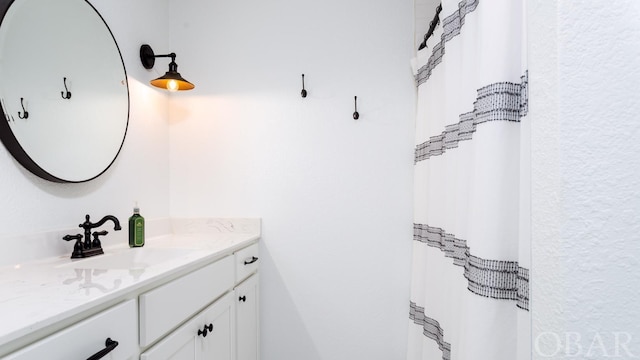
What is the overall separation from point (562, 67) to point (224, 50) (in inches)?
73.5

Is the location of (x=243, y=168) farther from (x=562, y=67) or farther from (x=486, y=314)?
(x=562, y=67)

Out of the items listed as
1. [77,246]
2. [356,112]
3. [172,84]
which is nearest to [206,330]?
[77,246]

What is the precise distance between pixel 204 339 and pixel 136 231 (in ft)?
2.13

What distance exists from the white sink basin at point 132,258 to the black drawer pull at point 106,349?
1.56 ft

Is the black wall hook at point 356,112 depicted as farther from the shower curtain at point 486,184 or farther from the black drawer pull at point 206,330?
the black drawer pull at point 206,330

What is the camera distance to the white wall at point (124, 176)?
1.15 meters


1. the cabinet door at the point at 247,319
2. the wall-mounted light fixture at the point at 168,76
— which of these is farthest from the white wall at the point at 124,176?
the cabinet door at the point at 247,319

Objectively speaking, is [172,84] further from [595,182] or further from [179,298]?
[595,182]

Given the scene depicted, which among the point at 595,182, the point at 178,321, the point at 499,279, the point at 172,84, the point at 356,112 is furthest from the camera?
the point at 356,112

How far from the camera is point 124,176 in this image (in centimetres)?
165

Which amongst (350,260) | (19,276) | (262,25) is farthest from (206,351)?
(262,25)

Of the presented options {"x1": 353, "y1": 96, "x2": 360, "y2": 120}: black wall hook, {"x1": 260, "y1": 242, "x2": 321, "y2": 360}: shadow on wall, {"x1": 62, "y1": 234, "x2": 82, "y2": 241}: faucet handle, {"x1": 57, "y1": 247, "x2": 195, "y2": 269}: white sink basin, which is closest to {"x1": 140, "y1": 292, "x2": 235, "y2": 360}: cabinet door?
{"x1": 57, "y1": 247, "x2": 195, "y2": 269}: white sink basin

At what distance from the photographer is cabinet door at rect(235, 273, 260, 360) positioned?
5.21 feet

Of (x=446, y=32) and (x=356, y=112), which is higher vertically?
(x=446, y=32)
